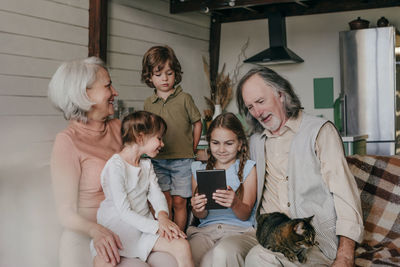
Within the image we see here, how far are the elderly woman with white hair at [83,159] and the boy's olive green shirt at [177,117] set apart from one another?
535 millimetres

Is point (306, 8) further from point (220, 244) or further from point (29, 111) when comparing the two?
point (220, 244)

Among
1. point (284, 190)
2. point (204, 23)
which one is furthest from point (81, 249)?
point (204, 23)

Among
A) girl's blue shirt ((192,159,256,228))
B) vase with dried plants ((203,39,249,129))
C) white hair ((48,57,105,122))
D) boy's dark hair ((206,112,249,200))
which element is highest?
vase with dried plants ((203,39,249,129))

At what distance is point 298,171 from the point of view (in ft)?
7.22

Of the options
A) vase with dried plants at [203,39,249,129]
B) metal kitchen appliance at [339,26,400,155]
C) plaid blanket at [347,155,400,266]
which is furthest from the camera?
vase with dried plants at [203,39,249,129]

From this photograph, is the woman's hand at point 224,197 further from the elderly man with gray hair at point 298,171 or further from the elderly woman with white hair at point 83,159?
the elderly woman with white hair at point 83,159

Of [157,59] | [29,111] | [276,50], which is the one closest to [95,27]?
[29,111]

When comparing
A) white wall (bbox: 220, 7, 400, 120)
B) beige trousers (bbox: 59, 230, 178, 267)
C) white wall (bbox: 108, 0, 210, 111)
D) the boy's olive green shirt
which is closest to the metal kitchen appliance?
white wall (bbox: 220, 7, 400, 120)

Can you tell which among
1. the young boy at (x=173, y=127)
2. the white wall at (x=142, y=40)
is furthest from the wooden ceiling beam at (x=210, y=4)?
the young boy at (x=173, y=127)

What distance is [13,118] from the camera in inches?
139

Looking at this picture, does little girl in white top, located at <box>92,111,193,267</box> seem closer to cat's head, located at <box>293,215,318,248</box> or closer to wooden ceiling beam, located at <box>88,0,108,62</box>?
cat's head, located at <box>293,215,318,248</box>

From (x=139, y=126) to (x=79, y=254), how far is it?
58 centimetres

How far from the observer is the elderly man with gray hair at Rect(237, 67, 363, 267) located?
2068 millimetres

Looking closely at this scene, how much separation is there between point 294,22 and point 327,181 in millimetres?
4056
